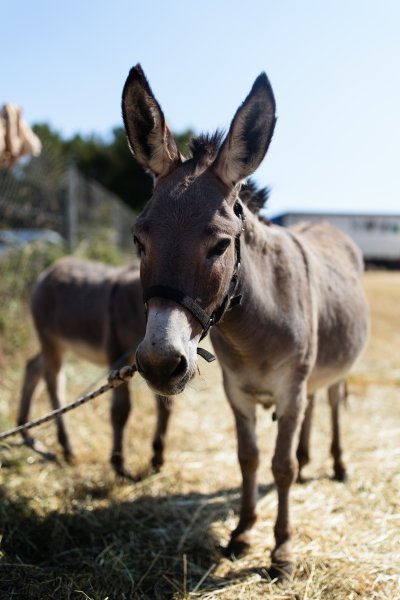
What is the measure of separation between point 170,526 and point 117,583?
839mm

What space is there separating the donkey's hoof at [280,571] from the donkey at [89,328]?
1.85 meters

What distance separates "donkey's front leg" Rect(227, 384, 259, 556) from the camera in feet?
11.0

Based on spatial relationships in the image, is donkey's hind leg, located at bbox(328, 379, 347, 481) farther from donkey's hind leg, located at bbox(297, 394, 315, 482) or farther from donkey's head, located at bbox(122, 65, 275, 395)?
donkey's head, located at bbox(122, 65, 275, 395)

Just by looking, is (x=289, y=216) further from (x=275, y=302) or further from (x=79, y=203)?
(x=275, y=302)

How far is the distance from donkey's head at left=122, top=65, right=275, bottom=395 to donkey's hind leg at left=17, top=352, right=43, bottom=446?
11.6ft

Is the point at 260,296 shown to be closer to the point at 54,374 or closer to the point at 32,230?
the point at 54,374

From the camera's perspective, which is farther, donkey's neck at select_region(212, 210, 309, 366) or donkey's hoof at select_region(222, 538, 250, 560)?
donkey's hoof at select_region(222, 538, 250, 560)

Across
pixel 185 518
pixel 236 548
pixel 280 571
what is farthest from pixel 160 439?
pixel 280 571

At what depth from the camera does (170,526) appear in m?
3.56

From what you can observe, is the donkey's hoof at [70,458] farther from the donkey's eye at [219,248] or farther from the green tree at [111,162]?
the green tree at [111,162]

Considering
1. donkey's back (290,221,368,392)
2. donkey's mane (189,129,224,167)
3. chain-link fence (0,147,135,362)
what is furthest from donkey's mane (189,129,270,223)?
chain-link fence (0,147,135,362)

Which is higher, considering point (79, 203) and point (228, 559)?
point (79, 203)

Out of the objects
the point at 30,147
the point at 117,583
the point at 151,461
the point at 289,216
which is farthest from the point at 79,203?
the point at 289,216

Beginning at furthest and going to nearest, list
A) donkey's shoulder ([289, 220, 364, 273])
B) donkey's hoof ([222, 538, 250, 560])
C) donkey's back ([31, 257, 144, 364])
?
donkey's back ([31, 257, 144, 364]), donkey's shoulder ([289, 220, 364, 273]), donkey's hoof ([222, 538, 250, 560])
